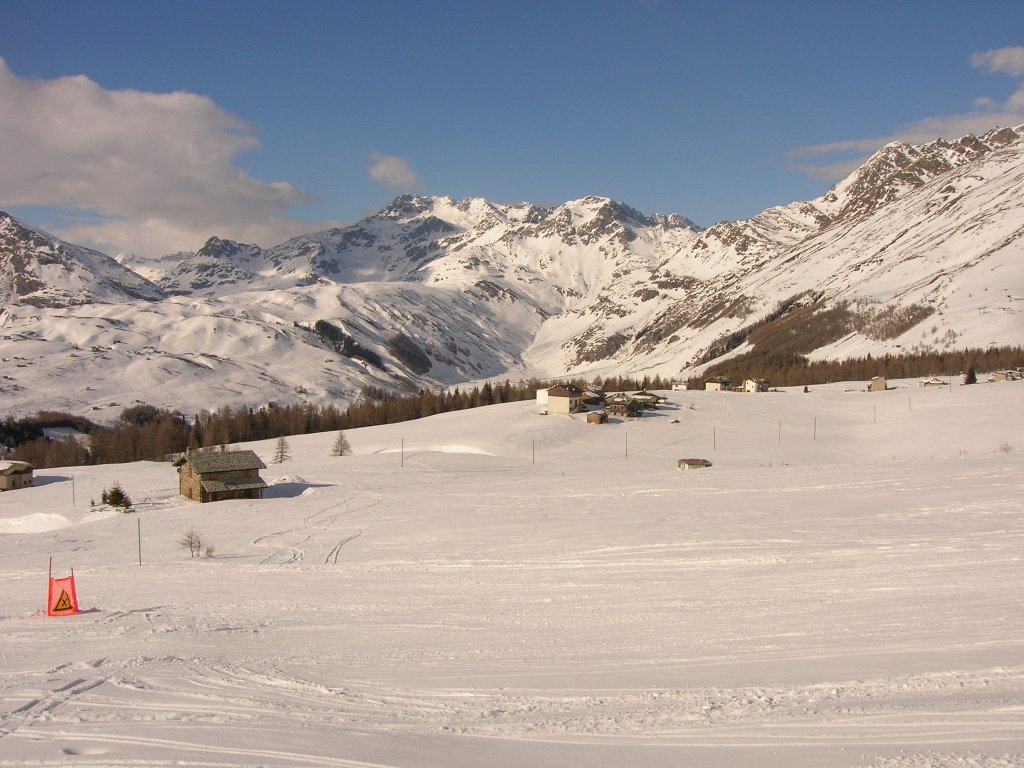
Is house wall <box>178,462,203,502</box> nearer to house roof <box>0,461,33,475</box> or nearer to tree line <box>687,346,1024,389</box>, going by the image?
house roof <box>0,461,33,475</box>

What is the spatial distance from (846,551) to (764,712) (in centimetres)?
1531

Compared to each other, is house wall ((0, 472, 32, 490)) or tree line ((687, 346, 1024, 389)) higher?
tree line ((687, 346, 1024, 389))

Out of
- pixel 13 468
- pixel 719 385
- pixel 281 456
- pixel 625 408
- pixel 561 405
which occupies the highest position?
pixel 719 385

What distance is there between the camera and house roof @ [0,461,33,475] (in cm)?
6981

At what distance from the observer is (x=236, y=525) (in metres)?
42.5

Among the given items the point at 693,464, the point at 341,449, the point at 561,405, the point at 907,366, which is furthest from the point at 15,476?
the point at 907,366

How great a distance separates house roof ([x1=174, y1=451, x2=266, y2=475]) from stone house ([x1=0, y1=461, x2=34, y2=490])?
24.4 meters

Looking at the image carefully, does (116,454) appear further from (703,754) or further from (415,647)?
(703,754)

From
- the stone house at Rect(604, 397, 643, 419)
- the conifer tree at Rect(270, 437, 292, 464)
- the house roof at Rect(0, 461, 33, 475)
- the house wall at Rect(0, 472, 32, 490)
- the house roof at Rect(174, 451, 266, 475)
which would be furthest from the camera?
the stone house at Rect(604, 397, 643, 419)

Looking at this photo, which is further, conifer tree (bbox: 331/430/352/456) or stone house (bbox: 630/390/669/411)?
stone house (bbox: 630/390/669/411)

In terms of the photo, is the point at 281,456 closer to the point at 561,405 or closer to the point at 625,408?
the point at 561,405

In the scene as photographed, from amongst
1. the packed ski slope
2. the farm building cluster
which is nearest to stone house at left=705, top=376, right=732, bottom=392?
the farm building cluster

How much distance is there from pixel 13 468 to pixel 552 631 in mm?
72836

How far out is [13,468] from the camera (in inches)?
2766
